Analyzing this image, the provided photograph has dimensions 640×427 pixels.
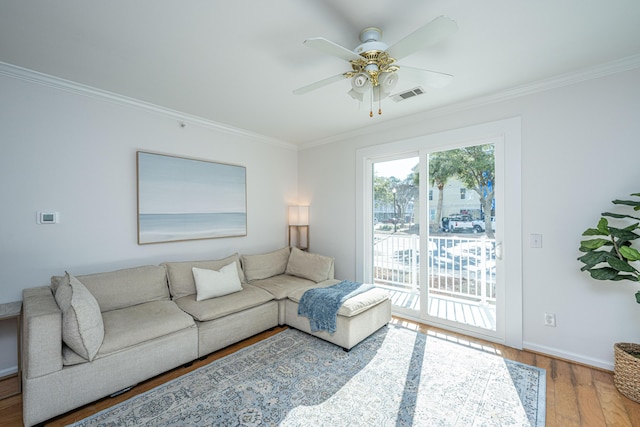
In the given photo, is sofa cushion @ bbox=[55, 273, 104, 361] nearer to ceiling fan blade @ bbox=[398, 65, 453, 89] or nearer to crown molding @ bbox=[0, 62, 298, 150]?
crown molding @ bbox=[0, 62, 298, 150]

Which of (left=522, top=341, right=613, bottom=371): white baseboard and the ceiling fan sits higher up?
the ceiling fan

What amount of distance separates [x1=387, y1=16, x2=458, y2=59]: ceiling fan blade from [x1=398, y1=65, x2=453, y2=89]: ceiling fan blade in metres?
0.21

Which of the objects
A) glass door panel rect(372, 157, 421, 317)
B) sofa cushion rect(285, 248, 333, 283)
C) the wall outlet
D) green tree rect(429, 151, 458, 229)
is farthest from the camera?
sofa cushion rect(285, 248, 333, 283)

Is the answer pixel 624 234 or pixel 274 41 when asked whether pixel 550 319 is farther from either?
pixel 274 41

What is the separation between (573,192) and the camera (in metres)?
Answer: 2.46

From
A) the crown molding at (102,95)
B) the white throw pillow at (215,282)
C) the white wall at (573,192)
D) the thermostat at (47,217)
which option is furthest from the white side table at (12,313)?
the white wall at (573,192)

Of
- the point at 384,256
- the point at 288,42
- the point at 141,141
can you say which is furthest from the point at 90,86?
the point at 384,256

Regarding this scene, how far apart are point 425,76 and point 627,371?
2635 mm

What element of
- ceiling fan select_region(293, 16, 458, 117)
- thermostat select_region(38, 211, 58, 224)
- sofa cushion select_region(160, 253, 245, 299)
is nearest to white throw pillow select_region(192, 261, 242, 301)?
sofa cushion select_region(160, 253, 245, 299)

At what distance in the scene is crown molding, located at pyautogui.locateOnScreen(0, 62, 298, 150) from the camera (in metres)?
2.30

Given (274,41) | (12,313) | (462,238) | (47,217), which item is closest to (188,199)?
(47,217)

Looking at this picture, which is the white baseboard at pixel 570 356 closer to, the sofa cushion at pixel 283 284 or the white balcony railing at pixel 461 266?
the white balcony railing at pixel 461 266

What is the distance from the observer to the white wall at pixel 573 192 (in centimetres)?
227

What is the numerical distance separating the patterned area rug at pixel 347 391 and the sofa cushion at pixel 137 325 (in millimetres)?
400
